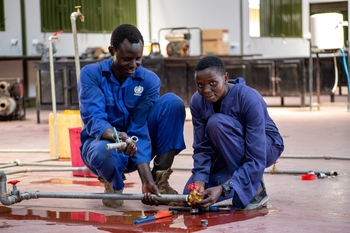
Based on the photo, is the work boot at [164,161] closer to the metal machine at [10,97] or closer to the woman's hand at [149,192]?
the woman's hand at [149,192]

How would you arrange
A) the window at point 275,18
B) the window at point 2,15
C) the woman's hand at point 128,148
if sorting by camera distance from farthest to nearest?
the window at point 275,18 < the window at point 2,15 < the woman's hand at point 128,148

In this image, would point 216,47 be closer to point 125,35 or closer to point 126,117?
point 126,117

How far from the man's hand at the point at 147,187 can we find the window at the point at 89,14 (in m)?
10.8

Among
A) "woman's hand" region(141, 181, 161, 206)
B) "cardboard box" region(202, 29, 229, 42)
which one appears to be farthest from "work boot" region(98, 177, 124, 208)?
"cardboard box" region(202, 29, 229, 42)

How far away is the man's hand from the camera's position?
3.05m

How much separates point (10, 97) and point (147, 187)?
7695 millimetres

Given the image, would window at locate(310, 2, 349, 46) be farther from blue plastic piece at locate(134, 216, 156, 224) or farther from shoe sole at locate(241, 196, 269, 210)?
blue plastic piece at locate(134, 216, 156, 224)

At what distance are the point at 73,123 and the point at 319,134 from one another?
2869mm

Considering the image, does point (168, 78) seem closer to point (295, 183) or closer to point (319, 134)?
point (319, 134)

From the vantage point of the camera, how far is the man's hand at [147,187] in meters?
3.05

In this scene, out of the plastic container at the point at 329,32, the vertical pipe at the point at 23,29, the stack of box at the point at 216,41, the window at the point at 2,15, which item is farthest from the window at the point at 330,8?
the window at the point at 2,15

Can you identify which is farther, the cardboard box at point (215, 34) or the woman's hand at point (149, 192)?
the cardboard box at point (215, 34)

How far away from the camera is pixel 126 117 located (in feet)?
11.0

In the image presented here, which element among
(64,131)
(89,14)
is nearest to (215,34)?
(89,14)
